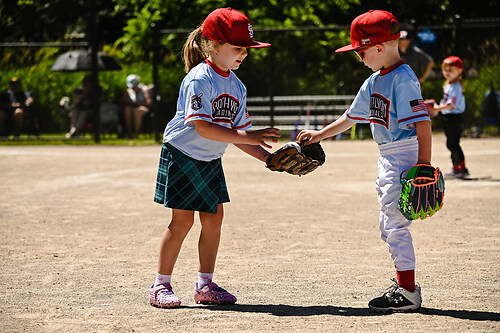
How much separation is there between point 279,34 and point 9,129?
6.72 m

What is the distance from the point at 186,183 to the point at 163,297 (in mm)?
669

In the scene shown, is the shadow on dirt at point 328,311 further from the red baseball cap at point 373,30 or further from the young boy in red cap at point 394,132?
the red baseball cap at point 373,30

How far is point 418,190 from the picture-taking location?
4426mm

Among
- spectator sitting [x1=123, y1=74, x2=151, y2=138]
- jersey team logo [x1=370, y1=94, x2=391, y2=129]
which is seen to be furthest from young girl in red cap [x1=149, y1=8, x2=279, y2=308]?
spectator sitting [x1=123, y1=74, x2=151, y2=138]

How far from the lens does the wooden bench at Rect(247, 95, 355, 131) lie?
18609 millimetres

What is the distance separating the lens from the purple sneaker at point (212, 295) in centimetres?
473

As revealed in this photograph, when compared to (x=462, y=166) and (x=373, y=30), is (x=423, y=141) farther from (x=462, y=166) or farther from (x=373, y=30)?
(x=462, y=166)

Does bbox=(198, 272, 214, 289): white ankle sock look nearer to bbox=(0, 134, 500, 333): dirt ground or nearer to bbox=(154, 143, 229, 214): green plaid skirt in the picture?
bbox=(0, 134, 500, 333): dirt ground

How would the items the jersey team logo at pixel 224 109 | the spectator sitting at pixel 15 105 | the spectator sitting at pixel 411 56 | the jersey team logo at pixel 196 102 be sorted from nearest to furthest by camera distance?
the jersey team logo at pixel 196 102 < the jersey team logo at pixel 224 109 < the spectator sitting at pixel 411 56 < the spectator sitting at pixel 15 105

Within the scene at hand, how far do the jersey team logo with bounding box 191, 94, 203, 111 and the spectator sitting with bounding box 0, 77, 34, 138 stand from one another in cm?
1524

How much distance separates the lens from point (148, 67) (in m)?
21.0

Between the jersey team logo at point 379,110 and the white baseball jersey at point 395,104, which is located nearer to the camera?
the white baseball jersey at point 395,104

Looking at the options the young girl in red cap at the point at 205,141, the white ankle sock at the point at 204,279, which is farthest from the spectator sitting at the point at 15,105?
the white ankle sock at the point at 204,279

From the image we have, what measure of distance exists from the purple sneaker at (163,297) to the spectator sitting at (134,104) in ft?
47.5
